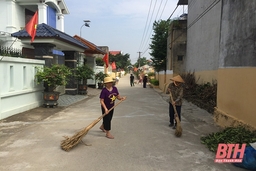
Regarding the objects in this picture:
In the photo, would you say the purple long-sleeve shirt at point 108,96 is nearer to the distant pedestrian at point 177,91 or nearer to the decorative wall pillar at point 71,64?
the distant pedestrian at point 177,91

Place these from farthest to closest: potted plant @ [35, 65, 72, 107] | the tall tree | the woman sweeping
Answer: the tall tree → potted plant @ [35, 65, 72, 107] → the woman sweeping

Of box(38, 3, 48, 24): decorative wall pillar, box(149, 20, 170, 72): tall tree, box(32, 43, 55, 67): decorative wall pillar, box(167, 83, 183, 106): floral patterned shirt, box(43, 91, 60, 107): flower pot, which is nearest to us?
box(167, 83, 183, 106): floral patterned shirt

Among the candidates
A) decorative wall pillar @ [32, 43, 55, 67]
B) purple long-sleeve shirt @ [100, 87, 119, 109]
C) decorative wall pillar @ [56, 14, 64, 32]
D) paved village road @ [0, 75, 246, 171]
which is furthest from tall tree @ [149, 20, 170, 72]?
purple long-sleeve shirt @ [100, 87, 119, 109]

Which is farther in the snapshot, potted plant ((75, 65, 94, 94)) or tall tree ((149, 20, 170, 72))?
tall tree ((149, 20, 170, 72))

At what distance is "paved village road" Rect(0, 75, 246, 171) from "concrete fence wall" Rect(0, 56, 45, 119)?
3.07 feet

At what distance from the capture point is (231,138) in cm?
469

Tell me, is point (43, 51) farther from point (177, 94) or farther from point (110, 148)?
point (110, 148)

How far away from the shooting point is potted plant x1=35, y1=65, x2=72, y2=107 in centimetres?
870

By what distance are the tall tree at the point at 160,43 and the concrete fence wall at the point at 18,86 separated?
1513 centimetres

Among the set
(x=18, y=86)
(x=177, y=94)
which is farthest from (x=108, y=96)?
(x=18, y=86)

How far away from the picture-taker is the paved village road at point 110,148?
12.2 ft

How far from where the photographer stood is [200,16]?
505 inches

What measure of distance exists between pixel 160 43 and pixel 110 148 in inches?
756

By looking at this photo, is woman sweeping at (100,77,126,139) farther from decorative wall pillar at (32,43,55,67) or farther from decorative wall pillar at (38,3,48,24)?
decorative wall pillar at (38,3,48,24)
